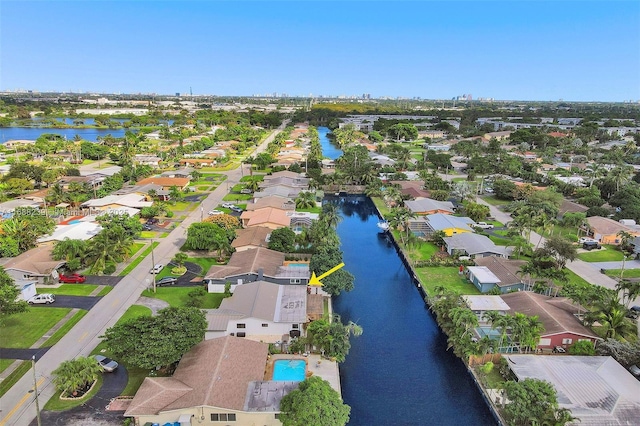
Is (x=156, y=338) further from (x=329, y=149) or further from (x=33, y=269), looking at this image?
(x=329, y=149)

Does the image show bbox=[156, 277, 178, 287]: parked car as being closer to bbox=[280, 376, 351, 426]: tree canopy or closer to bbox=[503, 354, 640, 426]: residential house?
bbox=[280, 376, 351, 426]: tree canopy

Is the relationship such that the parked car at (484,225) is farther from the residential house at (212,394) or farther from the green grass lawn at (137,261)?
the residential house at (212,394)

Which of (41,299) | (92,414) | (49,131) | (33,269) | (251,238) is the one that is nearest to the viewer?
(92,414)

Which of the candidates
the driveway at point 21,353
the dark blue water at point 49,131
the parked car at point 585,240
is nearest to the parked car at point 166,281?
the driveway at point 21,353

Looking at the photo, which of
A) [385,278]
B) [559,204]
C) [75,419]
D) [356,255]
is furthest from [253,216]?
[559,204]

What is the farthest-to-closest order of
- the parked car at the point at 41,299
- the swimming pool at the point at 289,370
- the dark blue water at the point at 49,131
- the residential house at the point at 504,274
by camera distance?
the dark blue water at the point at 49,131 < the residential house at the point at 504,274 < the parked car at the point at 41,299 < the swimming pool at the point at 289,370

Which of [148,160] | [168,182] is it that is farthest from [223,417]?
[148,160]
